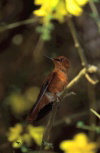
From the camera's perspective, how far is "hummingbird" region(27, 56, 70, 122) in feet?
11.5

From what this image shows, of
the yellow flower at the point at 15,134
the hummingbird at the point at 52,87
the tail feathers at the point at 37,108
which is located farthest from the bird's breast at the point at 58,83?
the yellow flower at the point at 15,134

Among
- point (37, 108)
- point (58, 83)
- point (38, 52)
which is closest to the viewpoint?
point (37, 108)

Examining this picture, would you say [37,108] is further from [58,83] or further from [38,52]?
[38,52]

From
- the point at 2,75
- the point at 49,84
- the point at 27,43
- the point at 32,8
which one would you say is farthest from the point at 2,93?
the point at 49,84

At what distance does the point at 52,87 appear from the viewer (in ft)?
12.1

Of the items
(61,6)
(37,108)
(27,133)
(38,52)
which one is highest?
(61,6)

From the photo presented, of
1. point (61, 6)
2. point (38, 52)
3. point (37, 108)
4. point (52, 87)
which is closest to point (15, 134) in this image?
point (37, 108)

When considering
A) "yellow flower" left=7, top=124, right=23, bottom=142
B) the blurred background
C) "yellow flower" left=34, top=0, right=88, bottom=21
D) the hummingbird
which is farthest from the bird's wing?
the blurred background

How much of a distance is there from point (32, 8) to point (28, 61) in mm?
608

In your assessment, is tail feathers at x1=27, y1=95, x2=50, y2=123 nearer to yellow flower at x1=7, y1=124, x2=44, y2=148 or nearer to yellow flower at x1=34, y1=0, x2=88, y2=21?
yellow flower at x1=7, y1=124, x2=44, y2=148

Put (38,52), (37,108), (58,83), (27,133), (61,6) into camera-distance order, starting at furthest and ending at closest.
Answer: (38,52) → (27,133) → (58,83) → (37,108) → (61,6)

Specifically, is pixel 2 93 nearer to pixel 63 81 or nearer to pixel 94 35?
pixel 94 35

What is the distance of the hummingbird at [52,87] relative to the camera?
11.5 feet

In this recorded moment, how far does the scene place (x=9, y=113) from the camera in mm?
5082
